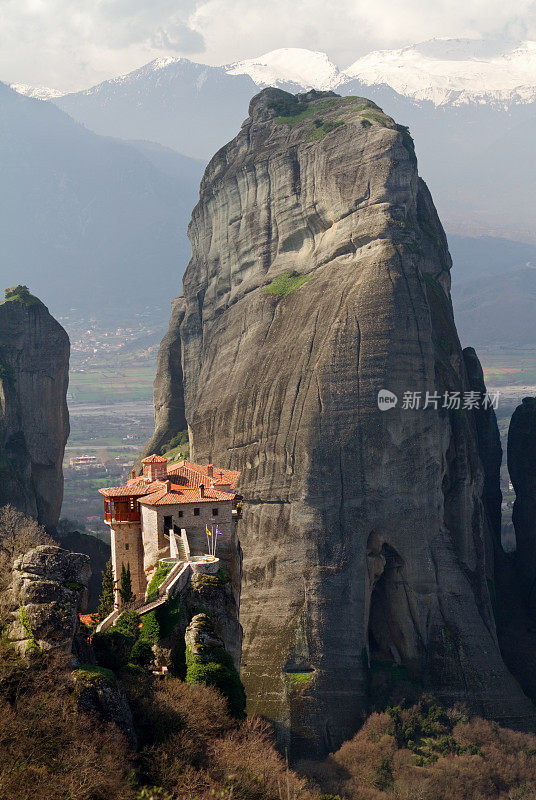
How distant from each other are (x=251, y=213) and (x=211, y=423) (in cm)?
2253

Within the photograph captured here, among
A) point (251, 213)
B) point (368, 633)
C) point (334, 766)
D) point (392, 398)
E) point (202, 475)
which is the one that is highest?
point (251, 213)

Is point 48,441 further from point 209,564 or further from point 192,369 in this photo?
point 209,564

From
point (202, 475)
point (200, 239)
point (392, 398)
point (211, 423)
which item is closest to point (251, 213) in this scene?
point (200, 239)

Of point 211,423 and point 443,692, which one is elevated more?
point 211,423

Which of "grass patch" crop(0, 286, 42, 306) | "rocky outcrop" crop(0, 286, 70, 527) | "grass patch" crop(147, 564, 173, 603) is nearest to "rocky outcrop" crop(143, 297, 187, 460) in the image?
"rocky outcrop" crop(0, 286, 70, 527)

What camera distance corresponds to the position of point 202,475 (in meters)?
67.0

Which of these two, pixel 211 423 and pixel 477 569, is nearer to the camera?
pixel 477 569

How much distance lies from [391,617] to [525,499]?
2017 centimetres

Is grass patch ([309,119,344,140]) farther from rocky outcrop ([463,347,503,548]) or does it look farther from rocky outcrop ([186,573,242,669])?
rocky outcrop ([186,573,242,669])

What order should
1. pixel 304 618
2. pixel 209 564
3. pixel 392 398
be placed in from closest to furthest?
1. pixel 209 564
2. pixel 304 618
3. pixel 392 398

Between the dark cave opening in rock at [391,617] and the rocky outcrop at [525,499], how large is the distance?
16077mm

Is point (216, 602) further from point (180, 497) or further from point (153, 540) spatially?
point (180, 497)

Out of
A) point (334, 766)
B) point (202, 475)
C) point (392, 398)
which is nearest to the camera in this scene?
point (202, 475)

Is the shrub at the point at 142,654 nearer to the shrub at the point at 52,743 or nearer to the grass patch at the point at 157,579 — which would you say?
the grass patch at the point at 157,579
